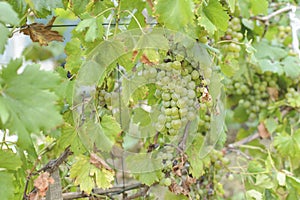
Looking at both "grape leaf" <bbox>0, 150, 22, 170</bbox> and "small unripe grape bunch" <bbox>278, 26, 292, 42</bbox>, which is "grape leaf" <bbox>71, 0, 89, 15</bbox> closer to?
"grape leaf" <bbox>0, 150, 22, 170</bbox>

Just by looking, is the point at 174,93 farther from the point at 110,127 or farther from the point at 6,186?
the point at 6,186

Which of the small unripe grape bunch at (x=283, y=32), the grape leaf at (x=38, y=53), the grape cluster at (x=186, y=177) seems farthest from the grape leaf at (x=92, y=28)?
the grape leaf at (x=38, y=53)

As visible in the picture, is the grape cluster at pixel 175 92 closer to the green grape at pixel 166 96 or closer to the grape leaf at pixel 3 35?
the green grape at pixel 166 96

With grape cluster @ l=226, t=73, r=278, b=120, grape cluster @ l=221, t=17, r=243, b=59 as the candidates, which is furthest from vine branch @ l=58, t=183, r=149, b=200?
grape cluster @ l=226, t=73, r=278, b=120

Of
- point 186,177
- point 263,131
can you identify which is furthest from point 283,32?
point 186,177

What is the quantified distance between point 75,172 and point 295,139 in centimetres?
81

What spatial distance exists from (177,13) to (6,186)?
41 centimetres

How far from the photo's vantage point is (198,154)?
1327 mm

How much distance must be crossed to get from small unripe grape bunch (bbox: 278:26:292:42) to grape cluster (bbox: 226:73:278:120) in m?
0.18

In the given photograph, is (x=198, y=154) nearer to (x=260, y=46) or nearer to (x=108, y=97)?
(x=108, y=97)

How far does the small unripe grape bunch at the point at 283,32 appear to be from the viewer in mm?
2049

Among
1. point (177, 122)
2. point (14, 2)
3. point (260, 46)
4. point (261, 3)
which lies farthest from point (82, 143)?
point (260, 46)

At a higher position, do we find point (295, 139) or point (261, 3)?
point (261, 3)

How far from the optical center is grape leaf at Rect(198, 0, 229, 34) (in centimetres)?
106
